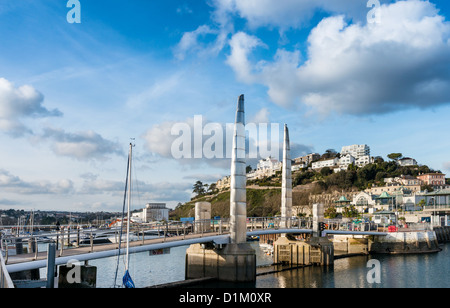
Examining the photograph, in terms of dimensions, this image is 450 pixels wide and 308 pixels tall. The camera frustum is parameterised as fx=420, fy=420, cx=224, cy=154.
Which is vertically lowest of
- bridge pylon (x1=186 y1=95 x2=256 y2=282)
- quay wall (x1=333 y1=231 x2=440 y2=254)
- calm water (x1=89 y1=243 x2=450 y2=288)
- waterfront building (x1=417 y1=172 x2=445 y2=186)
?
calm water (x1=89 y1=243 x2=450 y2=288)

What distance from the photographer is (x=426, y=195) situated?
125m

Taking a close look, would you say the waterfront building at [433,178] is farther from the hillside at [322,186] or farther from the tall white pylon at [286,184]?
the tall white pylon at [286,184]

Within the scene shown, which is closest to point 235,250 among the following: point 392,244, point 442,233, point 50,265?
point 50,265

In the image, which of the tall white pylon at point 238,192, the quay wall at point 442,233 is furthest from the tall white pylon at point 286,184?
the quay wall at point 442,233

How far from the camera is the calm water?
128ft

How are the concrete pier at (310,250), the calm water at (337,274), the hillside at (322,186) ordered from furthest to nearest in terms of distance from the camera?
the hillside at (322,186), the concrete pier at (310,250), the calm water at (337,274)

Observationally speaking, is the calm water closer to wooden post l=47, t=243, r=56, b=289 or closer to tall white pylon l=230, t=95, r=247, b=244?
tall white pylon l=230, t=95, r=247, b=244

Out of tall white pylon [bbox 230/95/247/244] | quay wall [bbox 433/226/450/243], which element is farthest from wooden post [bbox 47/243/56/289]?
quay wall [bbox 433/226/450/243]

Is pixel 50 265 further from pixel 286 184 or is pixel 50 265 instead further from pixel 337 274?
pixel 286 184

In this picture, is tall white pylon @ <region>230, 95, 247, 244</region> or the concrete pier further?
the concrete pier

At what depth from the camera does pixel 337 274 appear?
146 feet

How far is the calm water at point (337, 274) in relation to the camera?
128 feet
